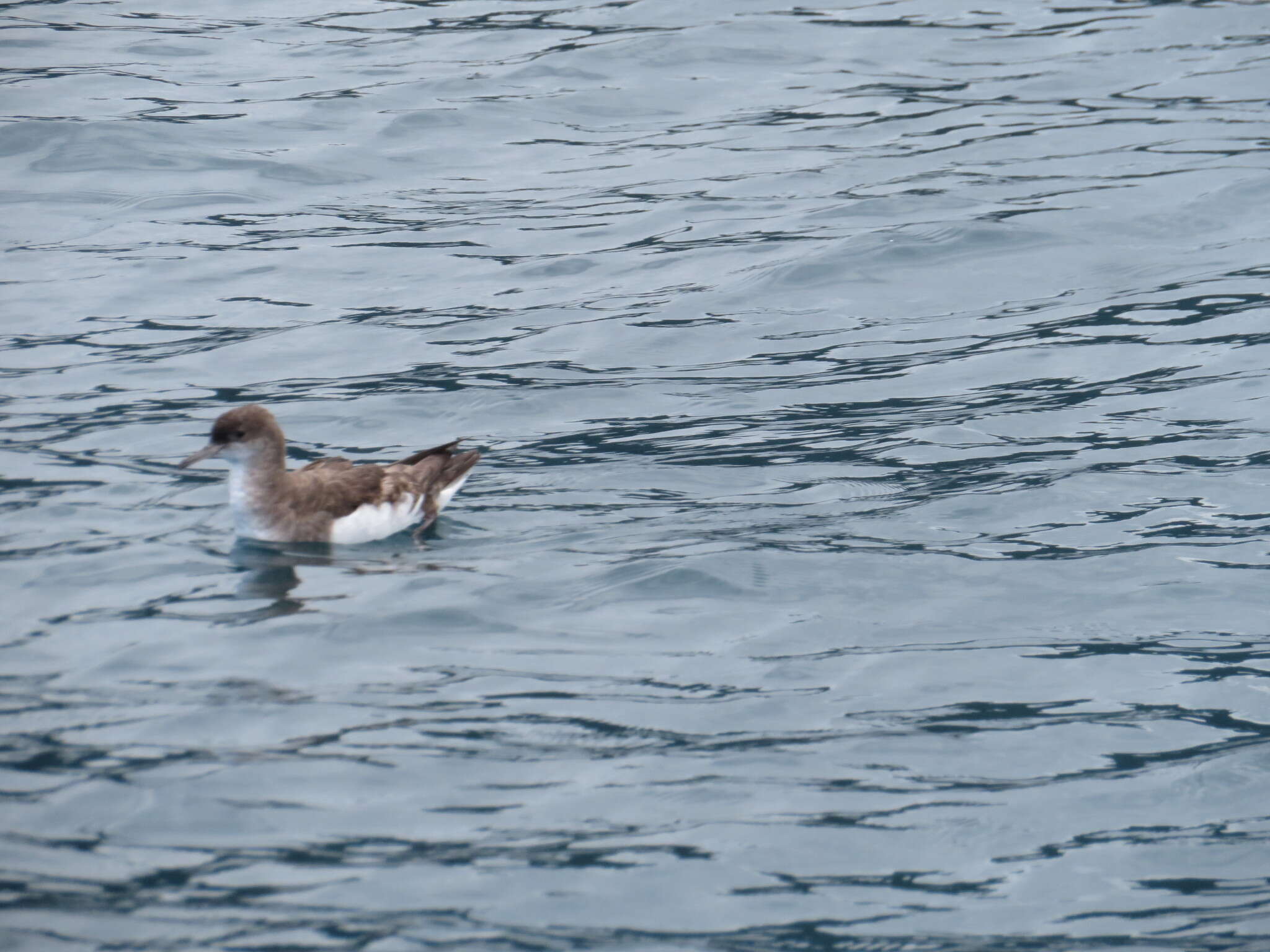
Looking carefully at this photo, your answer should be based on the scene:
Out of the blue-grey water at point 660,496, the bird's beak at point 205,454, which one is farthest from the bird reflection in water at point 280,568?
the bird's beak at point 205,454

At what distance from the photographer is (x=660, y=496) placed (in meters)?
9.16

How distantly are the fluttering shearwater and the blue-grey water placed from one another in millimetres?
221

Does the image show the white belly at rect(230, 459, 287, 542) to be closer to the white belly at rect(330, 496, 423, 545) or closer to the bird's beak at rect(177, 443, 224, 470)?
the bird's beak at rect(177, 443, 224, 470)

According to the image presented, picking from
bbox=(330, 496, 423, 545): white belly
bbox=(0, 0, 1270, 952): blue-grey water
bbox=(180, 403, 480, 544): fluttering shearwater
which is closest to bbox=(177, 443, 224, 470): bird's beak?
bbox=(180, 403, 480, 544): fluttering shearwater

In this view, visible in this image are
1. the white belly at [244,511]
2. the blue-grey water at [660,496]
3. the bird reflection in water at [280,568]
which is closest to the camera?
the blue-grey water at [660,496]

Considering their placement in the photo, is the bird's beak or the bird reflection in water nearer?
the bird reflection in water

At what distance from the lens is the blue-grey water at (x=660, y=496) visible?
583 centimetres

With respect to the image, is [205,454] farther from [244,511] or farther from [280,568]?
[280,568]

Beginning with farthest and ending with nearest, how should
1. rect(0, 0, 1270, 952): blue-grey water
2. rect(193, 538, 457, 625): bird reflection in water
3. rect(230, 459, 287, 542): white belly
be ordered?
rect(230, 459, 287, 542): white belly
rect(193, 538, 457, 625): bird reflection in water
rect(0, 0, 1270, 952): blue-grey water

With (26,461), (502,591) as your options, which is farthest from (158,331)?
(502,591)

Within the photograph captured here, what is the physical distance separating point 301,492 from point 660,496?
186 centimetres

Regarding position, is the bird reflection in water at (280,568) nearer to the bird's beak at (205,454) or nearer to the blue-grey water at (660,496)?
the blue-grey water at (660,496)

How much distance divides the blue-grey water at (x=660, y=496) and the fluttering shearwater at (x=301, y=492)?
8.7 inches

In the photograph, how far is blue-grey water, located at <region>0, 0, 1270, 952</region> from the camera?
229 inches
